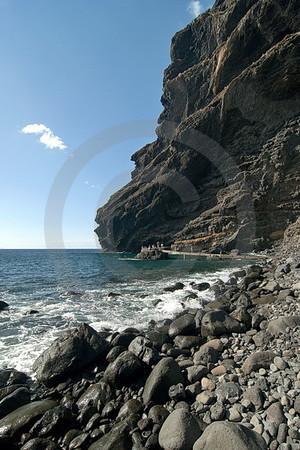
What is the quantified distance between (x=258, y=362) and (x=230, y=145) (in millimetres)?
69807

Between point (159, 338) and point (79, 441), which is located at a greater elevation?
point (159, 338)

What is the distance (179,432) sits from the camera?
12.7 ft

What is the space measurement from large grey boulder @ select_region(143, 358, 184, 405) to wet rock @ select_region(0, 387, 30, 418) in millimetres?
3242

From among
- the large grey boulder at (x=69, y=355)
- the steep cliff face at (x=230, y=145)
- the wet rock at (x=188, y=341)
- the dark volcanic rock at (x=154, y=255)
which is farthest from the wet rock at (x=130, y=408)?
the dark volcanic rock at (x=154, y=255)

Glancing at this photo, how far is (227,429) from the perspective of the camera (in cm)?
362

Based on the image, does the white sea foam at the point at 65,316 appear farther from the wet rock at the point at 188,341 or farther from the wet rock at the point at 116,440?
the wet rock at the point at 116,440

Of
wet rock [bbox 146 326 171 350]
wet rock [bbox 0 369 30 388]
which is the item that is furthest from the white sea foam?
wet rock [bbox 146 326 171 350]

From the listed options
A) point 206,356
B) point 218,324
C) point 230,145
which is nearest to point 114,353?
point 206,356

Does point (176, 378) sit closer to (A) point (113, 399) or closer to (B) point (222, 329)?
(A) point (113, 399)

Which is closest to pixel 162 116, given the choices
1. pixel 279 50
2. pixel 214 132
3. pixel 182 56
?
pixel 182 56

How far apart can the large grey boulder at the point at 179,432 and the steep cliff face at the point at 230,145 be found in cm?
4996

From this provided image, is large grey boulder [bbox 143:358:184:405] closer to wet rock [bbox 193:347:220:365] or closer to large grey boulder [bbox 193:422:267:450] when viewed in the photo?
wet rock [bbox 193:347:220:365]

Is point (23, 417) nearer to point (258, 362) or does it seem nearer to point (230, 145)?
point (258, 362)

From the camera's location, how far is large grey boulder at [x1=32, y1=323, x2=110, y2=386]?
6.49 metres
